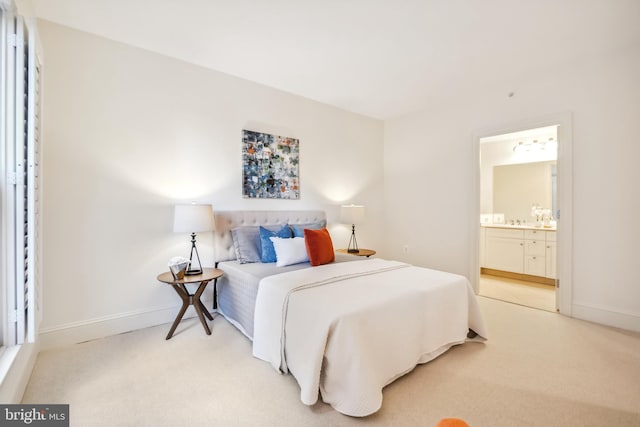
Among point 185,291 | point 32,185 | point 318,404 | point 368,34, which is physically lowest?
point 318,404

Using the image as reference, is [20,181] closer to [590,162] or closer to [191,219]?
[191,219]

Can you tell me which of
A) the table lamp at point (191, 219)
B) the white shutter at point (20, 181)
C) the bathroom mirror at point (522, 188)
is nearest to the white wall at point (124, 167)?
the table lamp at point (191, 219)

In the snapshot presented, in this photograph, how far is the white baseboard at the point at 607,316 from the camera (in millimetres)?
2766

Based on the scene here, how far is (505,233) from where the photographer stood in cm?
479

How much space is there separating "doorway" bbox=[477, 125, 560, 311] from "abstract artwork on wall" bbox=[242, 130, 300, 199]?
263 cm

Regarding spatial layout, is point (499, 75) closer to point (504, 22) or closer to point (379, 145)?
point (504, 22)

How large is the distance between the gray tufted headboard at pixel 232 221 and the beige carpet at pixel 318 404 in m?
0.94

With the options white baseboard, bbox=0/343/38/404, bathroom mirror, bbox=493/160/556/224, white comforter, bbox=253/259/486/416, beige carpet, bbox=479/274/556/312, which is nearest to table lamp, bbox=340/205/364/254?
white comforter, bbox=253/259/486/416

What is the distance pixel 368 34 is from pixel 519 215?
4.26 m

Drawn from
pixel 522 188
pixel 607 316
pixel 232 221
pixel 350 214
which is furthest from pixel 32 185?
pixel 522 188

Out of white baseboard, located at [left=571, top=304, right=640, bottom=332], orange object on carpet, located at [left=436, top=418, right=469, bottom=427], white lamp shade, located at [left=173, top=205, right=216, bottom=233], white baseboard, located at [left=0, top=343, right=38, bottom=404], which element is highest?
white lamp shade, located at [left=173, top=205, right=216, bottom=233]

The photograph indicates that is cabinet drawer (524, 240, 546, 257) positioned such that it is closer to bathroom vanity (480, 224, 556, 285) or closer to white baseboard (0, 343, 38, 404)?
bathroom vanity (480, 224, 556, 285)

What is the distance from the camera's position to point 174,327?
101 inches

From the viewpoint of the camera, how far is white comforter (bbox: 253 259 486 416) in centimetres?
164
